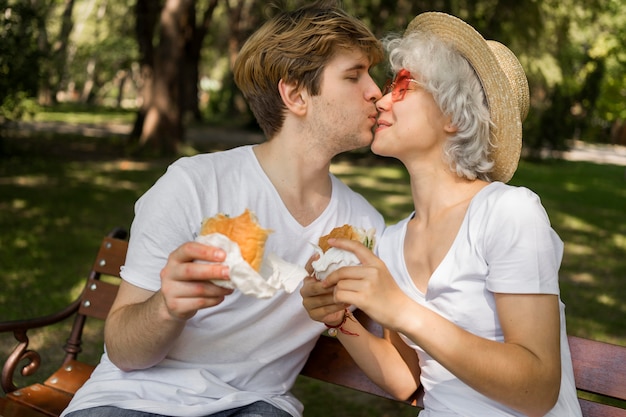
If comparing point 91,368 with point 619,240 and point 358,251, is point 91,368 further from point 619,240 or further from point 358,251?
point 619,240

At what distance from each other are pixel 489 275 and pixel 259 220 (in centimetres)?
103

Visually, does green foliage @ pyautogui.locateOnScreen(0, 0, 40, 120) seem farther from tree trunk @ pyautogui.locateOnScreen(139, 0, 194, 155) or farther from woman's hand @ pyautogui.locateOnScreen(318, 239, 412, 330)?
woman's hand @ pyautogui.locateOnScreen(318, 239, 412, 330)

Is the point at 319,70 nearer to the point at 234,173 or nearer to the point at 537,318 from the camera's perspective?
the point at 234,173

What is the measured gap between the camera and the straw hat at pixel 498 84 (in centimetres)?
279

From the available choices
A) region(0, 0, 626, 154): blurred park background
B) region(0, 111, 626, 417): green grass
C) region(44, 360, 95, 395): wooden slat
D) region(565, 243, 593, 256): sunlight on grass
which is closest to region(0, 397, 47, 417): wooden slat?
region(44, 360, 95, 395): wooden slat

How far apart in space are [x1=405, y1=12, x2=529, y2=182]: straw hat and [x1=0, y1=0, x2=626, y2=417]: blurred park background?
2.09ft

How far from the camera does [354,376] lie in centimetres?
357

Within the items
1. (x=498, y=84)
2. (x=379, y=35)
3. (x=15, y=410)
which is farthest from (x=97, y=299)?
(x=379, y=35)

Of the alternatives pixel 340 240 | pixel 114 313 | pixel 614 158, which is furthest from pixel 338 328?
pixel 614 158

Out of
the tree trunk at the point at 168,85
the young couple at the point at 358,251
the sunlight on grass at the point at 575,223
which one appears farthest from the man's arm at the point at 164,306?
the tree trunk at the point at 168,85

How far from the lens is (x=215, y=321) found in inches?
122

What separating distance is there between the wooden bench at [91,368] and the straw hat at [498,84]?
0.81m

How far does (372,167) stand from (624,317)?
12550mm

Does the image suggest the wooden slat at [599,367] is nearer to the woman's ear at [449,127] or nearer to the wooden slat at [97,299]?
the woman's ear at [449,127]
